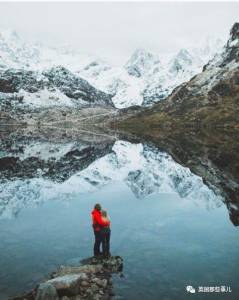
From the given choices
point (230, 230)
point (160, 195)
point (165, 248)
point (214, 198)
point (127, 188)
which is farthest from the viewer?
A: point (127, 188)

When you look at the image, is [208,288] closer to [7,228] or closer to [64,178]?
[7,228]

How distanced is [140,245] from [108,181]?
3742cm

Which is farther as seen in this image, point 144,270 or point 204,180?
point 204,180

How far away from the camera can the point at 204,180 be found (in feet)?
227

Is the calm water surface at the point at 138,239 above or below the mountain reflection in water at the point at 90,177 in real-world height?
below

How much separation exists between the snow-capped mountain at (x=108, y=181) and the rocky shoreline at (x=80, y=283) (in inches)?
726

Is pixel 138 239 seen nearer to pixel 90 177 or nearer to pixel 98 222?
pixel 98 222

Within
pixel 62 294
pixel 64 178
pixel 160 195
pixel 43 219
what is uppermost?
pixel 64 178

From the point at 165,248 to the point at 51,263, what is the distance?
8758 millimetres

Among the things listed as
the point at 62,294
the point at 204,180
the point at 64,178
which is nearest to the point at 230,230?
the point at 62,294

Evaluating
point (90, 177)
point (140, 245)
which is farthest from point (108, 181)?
point (140, 245)

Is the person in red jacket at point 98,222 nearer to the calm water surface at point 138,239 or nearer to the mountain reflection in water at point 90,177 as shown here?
the calm water surface at point 138,239

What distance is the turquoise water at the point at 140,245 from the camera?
2984cm

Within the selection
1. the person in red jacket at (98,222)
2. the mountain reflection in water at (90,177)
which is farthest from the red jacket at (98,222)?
the mountain reflection in water at (90,177)
